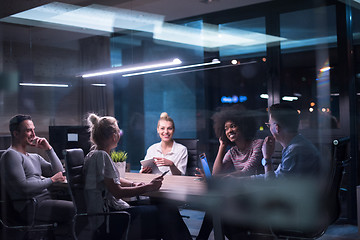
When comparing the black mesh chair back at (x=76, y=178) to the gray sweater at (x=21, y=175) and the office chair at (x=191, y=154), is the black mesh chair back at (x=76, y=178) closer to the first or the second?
the gray sweater at (x=21, y=175)

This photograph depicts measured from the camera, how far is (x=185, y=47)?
6.57m

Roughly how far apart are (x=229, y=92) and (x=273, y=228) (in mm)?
3342

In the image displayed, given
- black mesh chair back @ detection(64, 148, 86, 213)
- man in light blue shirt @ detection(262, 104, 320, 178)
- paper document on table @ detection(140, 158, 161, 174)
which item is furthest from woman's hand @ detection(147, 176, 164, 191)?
paper document on table @ detection(140, 158, 161, 174)

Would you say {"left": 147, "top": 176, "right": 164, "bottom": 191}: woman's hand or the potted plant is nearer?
{"left": 147, "top": 176, "right": 164, "bottom": 191}: woman's hand

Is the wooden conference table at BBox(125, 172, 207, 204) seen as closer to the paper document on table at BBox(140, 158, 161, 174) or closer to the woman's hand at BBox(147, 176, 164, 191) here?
the woman's hand at BBox(147, 176, 164, 191)

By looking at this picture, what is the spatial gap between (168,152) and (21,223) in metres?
1.39

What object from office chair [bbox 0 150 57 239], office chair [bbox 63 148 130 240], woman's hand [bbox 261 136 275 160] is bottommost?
office chair [bbox 0 150 57 239]

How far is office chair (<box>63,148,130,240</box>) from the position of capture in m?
2.24

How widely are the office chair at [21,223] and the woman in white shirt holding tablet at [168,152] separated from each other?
3.39ft

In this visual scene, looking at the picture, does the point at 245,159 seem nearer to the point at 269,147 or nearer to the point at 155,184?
the point at 269,147

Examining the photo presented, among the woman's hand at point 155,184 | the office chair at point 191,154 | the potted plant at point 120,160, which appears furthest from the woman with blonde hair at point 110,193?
the office chair at point 191,154

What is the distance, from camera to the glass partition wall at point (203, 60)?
3404 millimetres

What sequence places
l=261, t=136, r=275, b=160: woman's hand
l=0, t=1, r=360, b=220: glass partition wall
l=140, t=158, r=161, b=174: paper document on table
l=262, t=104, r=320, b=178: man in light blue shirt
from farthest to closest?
l=0, t=1, r=360, b=220: glass partition wall → l=140, t=158, r=161, b=174: paper document on table → l=261, t=136, r=275, b=160: woman's hand → l=262, t=104, r=320, b=178: man in light blue shirt

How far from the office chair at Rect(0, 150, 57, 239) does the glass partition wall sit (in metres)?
→ 0.59
